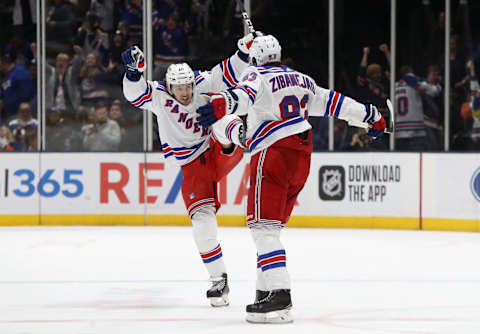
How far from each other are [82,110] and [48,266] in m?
5.19

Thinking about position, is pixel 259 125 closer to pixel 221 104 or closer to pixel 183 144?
pixel 221 104

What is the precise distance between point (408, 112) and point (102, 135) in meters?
3.94

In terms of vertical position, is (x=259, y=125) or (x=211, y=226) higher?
(x=259, y=125)

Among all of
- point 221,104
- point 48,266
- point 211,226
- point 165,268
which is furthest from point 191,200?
point 48,266

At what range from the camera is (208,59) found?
11.7 meters

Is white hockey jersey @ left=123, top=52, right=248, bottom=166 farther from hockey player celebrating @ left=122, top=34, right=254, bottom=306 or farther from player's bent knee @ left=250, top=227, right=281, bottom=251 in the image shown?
player's bent knee @ left=250, top=227, right=281, bottom=251

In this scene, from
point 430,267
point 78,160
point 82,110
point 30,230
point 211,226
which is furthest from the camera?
point 82,110

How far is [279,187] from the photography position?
428 cm

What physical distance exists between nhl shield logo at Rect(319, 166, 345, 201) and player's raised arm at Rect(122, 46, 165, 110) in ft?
15.1

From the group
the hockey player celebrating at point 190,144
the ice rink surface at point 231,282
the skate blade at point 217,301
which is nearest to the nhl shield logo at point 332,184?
the ice rink surface at point 231,282

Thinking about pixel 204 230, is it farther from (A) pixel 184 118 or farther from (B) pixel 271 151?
(B) pixel 271 151

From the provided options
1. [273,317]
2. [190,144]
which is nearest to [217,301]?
[273,317]

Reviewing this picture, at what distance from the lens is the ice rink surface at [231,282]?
166 inches

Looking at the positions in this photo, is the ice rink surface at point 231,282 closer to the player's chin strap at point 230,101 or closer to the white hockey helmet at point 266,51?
the player's chin strap at point 230,101
